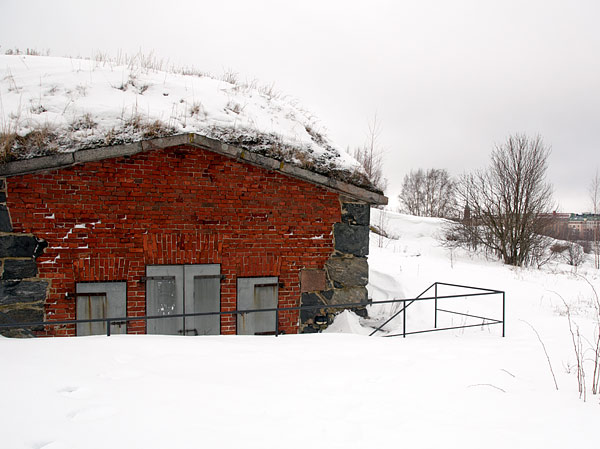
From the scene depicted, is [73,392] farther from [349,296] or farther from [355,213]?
[355,213]

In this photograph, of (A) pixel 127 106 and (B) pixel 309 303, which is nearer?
(A) pixel 127 106

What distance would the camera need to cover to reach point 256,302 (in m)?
6.10

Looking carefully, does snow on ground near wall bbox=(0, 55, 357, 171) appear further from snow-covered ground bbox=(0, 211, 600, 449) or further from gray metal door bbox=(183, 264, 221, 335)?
snow-covered ground bbox=(0, 211, 600, 449)

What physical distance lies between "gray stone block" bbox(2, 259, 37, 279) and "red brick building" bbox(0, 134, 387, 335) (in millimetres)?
13

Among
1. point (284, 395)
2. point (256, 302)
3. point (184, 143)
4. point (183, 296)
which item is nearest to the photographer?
point (284, 395)

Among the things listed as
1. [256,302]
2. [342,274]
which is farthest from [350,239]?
[256,302]

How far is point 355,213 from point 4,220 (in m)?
4.97

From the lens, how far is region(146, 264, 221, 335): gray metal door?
18.3ft

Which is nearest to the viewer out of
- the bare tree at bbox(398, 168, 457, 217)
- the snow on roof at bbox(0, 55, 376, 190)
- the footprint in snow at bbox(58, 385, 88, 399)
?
the footprint in snow at bbox(58, 385, 88, 399)

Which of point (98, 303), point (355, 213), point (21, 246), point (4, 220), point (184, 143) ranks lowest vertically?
point (98, 303)

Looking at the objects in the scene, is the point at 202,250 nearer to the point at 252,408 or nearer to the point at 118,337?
the point at 118,337

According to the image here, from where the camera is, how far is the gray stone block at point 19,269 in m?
5.09

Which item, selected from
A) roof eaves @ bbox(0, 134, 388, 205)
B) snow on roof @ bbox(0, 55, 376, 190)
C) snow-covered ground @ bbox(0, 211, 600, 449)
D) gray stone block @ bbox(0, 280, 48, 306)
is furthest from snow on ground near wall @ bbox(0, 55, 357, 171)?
snow-covered ground @ bbox(0, 211, 600, 449)

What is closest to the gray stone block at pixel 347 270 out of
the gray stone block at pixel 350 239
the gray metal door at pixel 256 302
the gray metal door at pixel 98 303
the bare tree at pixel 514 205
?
the gray stone block at pixel 350 239
